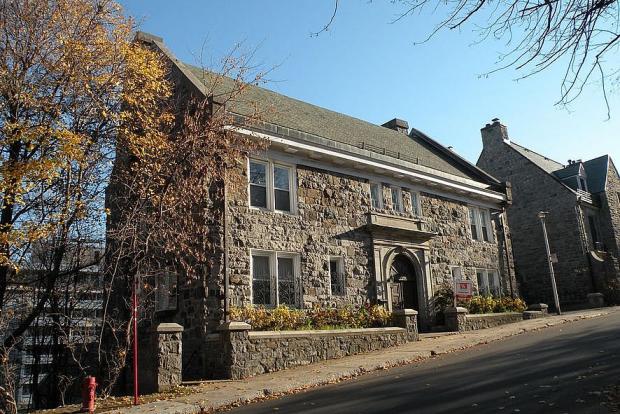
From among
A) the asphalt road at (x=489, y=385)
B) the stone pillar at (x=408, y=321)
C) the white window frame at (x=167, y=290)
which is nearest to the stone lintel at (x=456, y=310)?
the stone pillar at (x=408, y=321)

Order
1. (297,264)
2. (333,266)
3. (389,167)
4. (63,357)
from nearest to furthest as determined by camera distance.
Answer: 1. (63,357)
2. (297,264)
3. (333,266)
4. (389,167)

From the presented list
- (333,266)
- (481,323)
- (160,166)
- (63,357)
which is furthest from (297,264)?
(481,323)

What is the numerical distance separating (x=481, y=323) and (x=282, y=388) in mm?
11600

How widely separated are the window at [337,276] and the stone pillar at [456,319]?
177 inches

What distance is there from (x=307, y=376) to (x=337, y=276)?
5731mm

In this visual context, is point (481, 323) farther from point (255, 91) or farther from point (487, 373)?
point (255, 91)

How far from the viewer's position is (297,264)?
642 inches

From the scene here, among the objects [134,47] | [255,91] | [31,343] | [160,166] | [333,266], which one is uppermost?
[255,91]

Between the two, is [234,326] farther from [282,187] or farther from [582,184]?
[582,184]

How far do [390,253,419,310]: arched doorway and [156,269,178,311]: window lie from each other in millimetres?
7673

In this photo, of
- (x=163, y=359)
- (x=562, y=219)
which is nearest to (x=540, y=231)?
(x=562, y=219)

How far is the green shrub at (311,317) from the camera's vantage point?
46.4 feet

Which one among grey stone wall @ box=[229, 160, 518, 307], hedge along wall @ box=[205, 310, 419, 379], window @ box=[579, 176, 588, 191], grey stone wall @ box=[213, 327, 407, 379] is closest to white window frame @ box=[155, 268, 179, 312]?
grey stone wall @ box=[229, 160, 518, 307]

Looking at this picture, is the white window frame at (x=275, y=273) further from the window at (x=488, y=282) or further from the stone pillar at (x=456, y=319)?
the window at (x=488, y=282)
